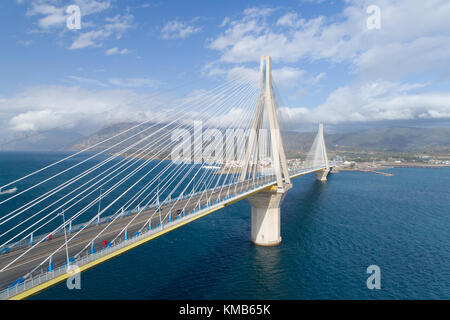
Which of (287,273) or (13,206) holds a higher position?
(13,206)

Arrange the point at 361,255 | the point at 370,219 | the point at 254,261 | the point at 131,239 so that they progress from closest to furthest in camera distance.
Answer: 1. the point at 131,239
2. the point at 254,261
3. the point at 361,255
4. the point at 370,219

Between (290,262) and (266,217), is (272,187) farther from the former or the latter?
(290,262)

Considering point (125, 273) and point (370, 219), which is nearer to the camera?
point (125, 273)

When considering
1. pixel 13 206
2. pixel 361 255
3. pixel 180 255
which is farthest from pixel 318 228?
pixel 13 206

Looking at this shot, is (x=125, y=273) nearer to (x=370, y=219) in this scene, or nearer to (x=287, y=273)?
(x=287, y=273)

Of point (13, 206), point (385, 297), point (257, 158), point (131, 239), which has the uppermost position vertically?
point (257, 158)

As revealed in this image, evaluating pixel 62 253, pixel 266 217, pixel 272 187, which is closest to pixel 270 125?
pixel 272 187
